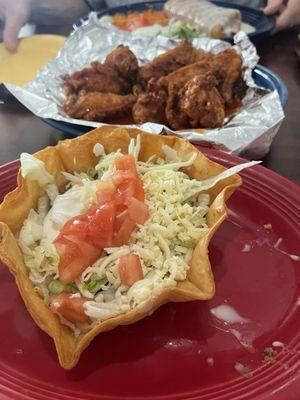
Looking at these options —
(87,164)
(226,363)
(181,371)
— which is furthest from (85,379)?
(87,164)

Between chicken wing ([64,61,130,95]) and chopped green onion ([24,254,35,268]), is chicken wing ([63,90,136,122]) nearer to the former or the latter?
chicken wing ([64,61,130,95])

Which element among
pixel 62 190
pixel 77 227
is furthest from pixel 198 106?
pixel 77 227

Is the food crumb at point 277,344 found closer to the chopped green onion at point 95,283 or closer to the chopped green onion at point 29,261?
the chopped green onion at point 95,283

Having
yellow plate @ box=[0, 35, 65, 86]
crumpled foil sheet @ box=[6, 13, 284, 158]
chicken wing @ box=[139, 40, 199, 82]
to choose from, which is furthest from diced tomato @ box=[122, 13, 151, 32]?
chicken wing @ box=[139, 40, 199, 82]

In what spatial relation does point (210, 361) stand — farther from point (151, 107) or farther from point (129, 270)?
point (151, 107)

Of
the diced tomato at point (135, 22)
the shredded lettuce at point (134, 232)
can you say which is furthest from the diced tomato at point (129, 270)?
the diced tomato at point (135, 22)

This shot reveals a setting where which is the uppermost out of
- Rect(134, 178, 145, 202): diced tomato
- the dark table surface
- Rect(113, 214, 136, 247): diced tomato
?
Rect(134, 178, 145, 202): diced tomato
